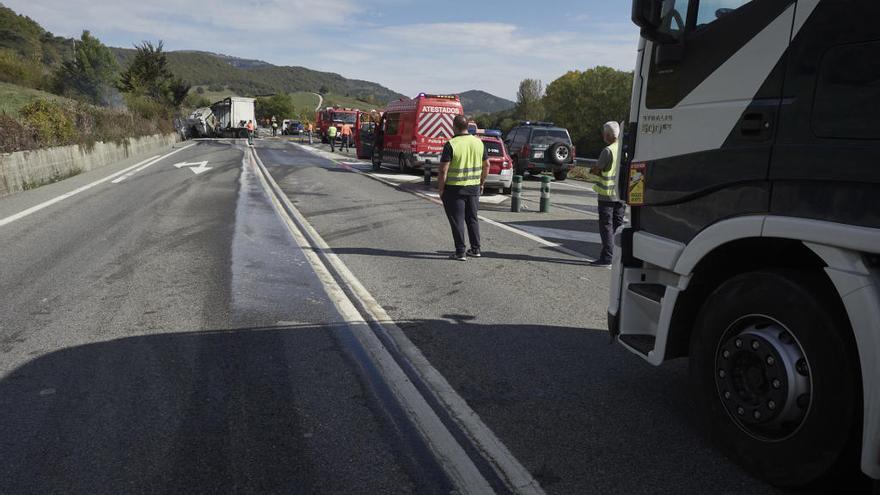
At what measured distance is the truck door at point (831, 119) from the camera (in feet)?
7.97

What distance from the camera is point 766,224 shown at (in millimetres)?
2793

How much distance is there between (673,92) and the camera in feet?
11.5

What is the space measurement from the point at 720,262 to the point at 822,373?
2.70ft

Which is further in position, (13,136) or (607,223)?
(13,136)

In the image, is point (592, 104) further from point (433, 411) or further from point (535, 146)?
point (433, 411)

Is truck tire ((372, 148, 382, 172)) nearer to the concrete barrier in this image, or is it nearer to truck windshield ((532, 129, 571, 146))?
truck windshield ((532, 129, 571, 146))

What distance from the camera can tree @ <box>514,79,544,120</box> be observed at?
82750mm

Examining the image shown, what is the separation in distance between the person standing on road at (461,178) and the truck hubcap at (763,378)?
5282 millimetres

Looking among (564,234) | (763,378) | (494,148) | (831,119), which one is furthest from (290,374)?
(494,148)

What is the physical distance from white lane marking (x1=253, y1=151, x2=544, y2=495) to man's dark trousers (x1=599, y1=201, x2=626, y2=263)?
130 inches

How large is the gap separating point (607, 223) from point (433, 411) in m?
5.33

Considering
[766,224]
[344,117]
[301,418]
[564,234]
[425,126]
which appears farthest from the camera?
[344,117]

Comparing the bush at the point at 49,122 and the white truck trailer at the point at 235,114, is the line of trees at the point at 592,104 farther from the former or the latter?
the bush at the point at 49,122

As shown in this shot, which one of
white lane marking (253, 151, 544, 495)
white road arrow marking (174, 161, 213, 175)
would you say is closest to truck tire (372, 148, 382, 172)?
white road arrow marking (174, 161, 213, 175)
